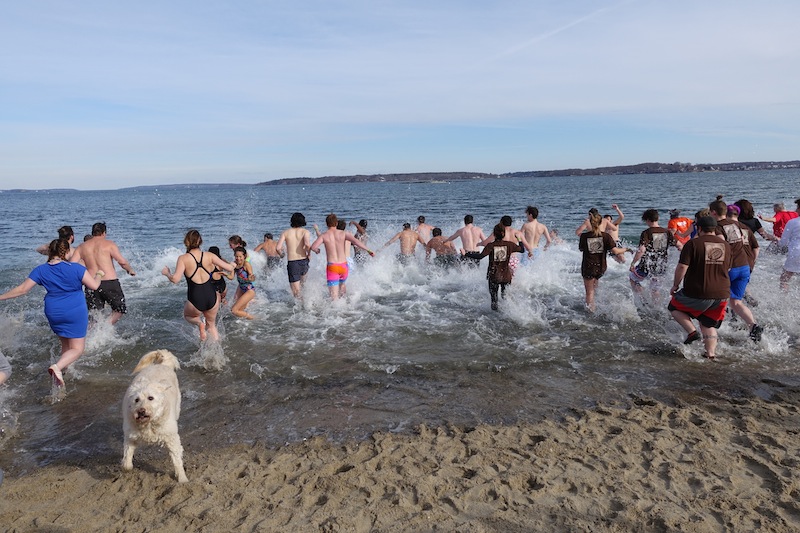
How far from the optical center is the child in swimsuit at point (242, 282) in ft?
25.8

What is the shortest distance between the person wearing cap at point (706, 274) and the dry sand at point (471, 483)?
4.79 ft

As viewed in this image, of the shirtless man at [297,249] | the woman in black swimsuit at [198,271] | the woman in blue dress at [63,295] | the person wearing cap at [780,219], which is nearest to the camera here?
the woman in blue dress at [63,295]

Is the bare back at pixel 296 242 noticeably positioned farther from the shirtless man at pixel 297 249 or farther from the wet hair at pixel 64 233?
the wet hair at pixel 64 233

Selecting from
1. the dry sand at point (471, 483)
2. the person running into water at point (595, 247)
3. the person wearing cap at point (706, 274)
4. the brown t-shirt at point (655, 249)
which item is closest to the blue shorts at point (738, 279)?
the person wearing cap at point (706, 274)

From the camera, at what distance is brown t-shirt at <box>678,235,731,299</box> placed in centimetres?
567

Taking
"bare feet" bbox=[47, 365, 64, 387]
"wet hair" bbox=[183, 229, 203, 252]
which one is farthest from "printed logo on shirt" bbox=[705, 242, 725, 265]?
"bare feet" bbox=[47, 365, 64, 387]

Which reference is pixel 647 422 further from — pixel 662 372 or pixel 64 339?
pixel 64 339

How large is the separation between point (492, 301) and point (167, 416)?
600cm

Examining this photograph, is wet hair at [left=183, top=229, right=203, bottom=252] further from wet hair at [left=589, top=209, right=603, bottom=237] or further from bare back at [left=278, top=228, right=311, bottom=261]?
wet hair at [left=589, top=209, right=603, bottom=237]

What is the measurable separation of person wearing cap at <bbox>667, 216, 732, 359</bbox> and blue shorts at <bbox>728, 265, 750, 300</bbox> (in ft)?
3.36

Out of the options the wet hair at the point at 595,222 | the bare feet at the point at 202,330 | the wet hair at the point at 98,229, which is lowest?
the bare feet at the point at 202,330

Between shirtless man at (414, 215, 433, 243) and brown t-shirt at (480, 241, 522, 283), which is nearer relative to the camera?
brown t-shirt at (480, 241, 522, 283)

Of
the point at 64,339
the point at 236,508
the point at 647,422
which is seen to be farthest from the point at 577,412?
the point at 64,339

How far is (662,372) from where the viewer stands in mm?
5859
